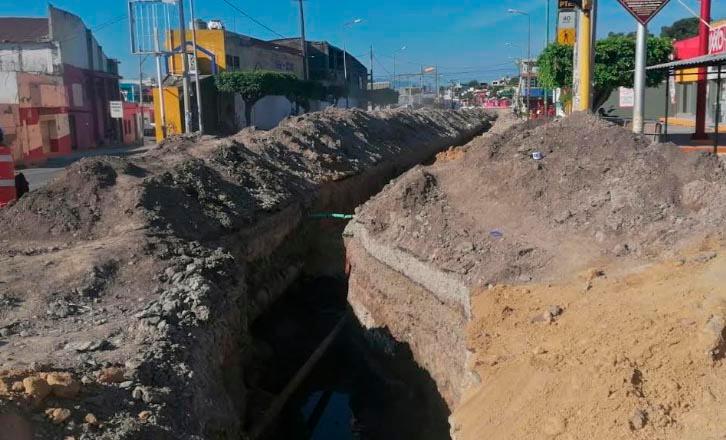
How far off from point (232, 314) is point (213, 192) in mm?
4003

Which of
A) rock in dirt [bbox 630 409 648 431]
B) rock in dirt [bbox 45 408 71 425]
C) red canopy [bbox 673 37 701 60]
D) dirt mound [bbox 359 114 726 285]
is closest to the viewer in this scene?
rock in dirt [bbox 45 408 71 425]

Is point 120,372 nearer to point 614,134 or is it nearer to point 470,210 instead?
point 470,210

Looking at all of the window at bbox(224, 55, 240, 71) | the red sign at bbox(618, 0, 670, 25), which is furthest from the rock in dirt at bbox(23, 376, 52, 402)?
the window at bbox(224, 55, 240, 71)

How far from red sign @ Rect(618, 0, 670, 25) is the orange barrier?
10625mm

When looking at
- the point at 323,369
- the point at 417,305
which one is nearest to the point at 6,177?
the point at 323,369

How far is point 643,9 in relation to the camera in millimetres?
11852

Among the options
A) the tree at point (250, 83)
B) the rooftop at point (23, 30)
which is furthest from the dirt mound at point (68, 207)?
the rooftop at point (23, 30)

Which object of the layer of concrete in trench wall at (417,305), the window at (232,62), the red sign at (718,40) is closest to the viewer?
the layer of concrete in trench wall at (417,305)

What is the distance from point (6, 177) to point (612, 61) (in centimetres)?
1881

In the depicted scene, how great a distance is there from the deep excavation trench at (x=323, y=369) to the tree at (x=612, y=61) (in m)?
13.7

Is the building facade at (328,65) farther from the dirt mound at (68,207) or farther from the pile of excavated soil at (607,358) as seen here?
the pile of excavated soil at (607,358)

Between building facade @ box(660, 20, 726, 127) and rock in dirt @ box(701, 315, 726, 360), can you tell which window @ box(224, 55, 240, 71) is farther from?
rock in dirt @ box(701, 315, 726, 360)

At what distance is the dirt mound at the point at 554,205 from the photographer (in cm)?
787

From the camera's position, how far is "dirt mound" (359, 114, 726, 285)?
310 inches
